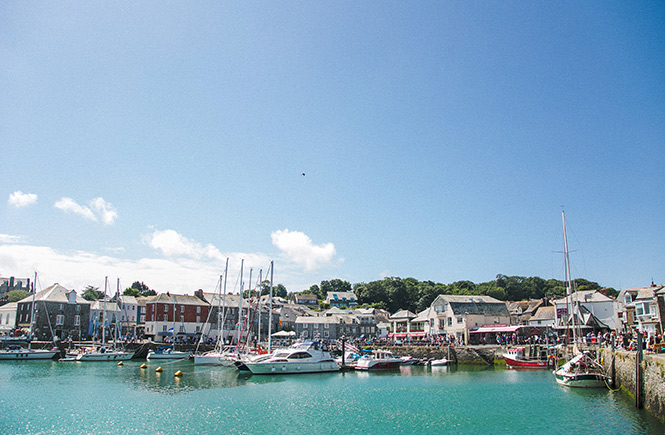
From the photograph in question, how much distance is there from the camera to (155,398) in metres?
33.2

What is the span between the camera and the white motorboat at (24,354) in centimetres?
6756

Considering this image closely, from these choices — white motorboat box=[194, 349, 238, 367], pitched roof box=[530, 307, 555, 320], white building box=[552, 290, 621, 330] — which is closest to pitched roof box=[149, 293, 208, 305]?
white motorboat box=[194, 349, 238, 367]

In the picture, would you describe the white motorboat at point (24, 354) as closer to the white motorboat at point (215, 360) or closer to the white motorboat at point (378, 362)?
A: the white motorboat at point (215, 360)

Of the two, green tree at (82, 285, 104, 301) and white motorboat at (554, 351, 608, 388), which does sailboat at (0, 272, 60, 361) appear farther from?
green tree at (82, 285, 104, 301)

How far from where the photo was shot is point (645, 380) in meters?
25.4

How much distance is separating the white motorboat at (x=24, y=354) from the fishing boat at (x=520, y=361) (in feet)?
208

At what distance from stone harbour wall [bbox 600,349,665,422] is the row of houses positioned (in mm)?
26759

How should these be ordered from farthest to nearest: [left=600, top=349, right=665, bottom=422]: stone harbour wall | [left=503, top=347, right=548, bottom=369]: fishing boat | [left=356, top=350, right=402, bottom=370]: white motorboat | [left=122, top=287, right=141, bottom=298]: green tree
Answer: [left=122, top=287, right=141, bottom=298]: green tree < [left=356, top=350, right=402, bottom=370]: white motorboat < [left=503, top=347, right=548, bottom=369]: fishing boat < [left=600, top=349, right=665, bottom=422]: stone harbour wall

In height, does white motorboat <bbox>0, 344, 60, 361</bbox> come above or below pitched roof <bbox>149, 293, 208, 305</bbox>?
below

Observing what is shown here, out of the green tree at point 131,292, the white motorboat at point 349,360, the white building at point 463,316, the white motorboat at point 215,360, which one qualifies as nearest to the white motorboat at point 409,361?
the white motorboat at point 349,360

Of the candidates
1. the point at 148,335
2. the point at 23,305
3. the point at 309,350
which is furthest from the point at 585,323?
the point at 23,305

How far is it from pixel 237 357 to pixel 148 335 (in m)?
42.1

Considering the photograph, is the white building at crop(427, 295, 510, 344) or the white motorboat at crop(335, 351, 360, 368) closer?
the white motorboat at crop(335, 351, 360, 368)

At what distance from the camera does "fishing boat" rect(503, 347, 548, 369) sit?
177 feet
